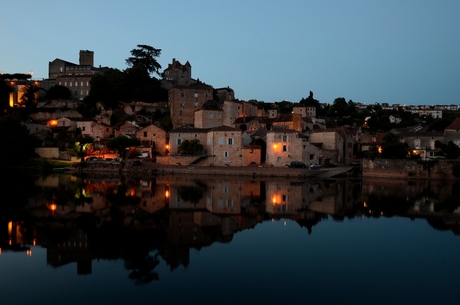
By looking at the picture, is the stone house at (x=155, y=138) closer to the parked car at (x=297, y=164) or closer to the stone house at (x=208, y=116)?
the stone house at (x=208, y=116)

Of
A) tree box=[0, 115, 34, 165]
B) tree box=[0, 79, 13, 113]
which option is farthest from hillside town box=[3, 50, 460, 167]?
tree box=[0, 115, 34, 165]

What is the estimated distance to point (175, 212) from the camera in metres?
20.1

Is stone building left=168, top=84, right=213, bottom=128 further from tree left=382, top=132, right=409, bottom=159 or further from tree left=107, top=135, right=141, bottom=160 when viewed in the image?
tree left=382, top=132, right=409, bottom=159

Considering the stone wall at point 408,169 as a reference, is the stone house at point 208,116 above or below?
above

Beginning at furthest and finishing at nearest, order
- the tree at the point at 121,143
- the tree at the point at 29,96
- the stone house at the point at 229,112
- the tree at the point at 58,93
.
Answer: the tree at the point at 58,93 < the tree at the point at 29,96 < the stone house at the point at 229,112 < the tree at the point at 121,143

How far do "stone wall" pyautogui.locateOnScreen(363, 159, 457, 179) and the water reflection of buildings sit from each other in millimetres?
6059

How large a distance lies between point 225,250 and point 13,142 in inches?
1566

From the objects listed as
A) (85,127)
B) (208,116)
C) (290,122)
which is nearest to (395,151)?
(290,122)

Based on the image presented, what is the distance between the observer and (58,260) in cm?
1222

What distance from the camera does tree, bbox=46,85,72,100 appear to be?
64500mm

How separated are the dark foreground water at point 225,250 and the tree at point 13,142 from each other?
23.5 meters

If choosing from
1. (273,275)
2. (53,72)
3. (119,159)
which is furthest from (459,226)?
(53,72)

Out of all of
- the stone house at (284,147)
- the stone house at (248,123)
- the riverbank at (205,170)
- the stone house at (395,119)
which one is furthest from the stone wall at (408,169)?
the stone house at (395,119)

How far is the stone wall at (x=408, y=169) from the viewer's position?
3981 cm
